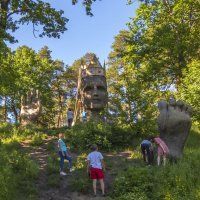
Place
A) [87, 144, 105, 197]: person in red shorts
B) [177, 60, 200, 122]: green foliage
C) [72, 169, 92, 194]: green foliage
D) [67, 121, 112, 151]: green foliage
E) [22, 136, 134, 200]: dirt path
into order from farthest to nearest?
[177, 60, 200, 122]: green foliage → [67, 121, 112, 151]: green foliage → [72, 169, 92, 194]: green foliage → [22, 136, 134, 200]: dirt path → [87, 144, 105, 197]: person in red shorts

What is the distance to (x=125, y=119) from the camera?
1803cm

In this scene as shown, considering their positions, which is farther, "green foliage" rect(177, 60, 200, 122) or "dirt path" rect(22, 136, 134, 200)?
"green foliage" rect(177, 60, 200, 122)

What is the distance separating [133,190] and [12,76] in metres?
8.82

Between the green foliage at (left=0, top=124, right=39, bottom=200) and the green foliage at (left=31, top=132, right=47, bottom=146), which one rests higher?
the green foliage at (left=31, top=132, right=47, bottom=146)

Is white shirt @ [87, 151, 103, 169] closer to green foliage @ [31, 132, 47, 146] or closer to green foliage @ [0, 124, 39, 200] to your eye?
green foliage @ [0, 124, 39, 200]

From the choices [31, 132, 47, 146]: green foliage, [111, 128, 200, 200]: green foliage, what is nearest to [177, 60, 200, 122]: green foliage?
[111, 128, 200, 200]: green foliage

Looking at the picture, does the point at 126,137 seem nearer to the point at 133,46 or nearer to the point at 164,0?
the point at 133,46

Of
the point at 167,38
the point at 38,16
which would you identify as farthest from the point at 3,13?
the point at 167,38

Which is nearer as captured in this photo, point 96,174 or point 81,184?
point 96,174

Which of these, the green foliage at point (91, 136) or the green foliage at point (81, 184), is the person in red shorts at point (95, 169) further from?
the green foliage at point (91, 136)

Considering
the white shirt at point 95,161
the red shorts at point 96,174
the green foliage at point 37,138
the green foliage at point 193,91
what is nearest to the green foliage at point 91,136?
the green foliage at point 37,138

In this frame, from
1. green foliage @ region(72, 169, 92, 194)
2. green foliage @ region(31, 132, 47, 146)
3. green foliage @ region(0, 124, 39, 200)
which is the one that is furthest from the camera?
green foliage @ region(31, 132, 47, 146)

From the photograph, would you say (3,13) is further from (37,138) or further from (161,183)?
(161,183)

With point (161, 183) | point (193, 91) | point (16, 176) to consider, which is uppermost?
point (193, 91)
